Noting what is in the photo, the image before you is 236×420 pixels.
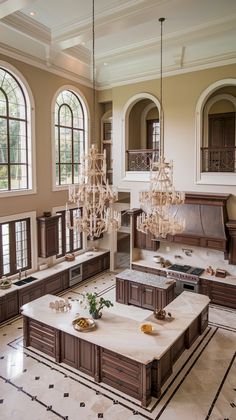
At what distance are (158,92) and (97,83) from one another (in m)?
2.90

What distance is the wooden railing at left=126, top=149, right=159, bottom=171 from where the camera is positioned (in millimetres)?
12130

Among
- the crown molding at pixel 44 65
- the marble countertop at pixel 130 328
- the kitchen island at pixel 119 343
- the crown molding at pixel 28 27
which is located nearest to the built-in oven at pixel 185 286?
the marble countertop at pixel 130 328

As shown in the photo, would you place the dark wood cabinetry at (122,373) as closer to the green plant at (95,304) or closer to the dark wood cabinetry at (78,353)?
the dark wood cabinetry at (78,353)

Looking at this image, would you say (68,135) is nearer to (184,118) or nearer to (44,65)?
(44,65)

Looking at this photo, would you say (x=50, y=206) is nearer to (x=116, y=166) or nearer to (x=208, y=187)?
(x=116, y=166)

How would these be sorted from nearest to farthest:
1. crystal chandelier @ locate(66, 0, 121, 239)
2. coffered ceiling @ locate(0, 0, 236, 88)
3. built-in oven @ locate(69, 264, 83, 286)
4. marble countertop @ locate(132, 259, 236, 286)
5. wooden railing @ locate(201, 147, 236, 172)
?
1. crystal chandelier @ locate(66, 0, 121, 239)
2. coffered ceiling @ locate(0, 0, 236, 88)
3. marble countertop @ locate(132, 259, 236, 286)
4. wooden railing @ locate(201, 147, 236, 172)
5. built-in oven @ locate(69, 264, 83, 286)

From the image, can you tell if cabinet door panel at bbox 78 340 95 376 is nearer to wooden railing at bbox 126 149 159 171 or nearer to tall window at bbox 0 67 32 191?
tall window at bbox 0 67 32 191

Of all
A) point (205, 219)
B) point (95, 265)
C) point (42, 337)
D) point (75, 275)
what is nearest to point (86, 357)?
point (42, 337)

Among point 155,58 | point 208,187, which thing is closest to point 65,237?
point 208,187

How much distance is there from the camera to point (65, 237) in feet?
40.1

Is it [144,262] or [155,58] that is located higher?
[155,58]

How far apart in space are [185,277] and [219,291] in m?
1.15

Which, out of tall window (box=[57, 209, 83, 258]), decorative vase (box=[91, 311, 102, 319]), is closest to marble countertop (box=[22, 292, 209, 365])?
decorative vase (box=[91, 311, 102, 319])

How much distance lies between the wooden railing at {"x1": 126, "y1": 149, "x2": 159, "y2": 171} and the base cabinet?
446 centimetres
